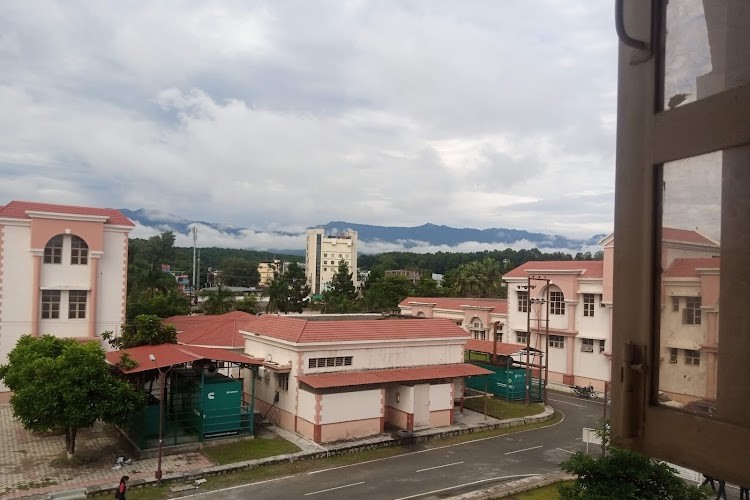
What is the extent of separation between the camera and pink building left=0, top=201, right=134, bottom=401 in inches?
891

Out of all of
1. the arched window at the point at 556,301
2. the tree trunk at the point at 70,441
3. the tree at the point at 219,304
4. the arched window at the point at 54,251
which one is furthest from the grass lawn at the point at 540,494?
the tree at the point at 219,304

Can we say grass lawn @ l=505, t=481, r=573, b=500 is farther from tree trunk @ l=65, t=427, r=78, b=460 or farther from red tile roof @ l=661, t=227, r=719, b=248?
red tile roof @ l=661, t=227, r=719, b=248

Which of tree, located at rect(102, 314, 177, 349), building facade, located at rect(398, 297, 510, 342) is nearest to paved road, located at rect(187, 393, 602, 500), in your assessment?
tree, located at rect(102, 314, 177, 349)

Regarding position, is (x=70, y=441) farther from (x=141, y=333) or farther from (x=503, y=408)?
(x=503, y=408)

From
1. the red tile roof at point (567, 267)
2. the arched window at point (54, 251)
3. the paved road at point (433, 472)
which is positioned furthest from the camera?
the red tile roof at point (567, 267)

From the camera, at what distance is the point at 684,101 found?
77.5 inches

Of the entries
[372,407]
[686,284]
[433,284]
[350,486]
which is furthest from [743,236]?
[433,284]

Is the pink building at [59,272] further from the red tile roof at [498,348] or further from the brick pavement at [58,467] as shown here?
the red tile roof at [498,348]

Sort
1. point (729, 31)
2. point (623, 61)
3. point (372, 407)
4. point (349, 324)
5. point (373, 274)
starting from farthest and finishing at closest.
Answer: point (373, 274)
point (349, 324)
point (372, 407)
point (623, 61)
point (729, 31)

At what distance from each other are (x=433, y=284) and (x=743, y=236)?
54.5 metres

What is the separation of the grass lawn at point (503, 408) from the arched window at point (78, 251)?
1761cm

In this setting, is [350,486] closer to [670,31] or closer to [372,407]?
[372,407]

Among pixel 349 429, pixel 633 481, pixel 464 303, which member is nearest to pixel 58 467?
pixel 349 429

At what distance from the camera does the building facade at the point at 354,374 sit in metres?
19.0
